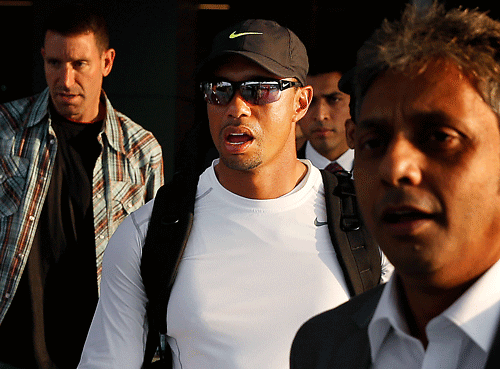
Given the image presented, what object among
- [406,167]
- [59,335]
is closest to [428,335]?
[406,167]

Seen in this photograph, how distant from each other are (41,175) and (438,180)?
11.3ft

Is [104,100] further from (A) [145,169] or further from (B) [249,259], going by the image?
(B) [249,259]

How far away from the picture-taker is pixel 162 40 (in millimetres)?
7695

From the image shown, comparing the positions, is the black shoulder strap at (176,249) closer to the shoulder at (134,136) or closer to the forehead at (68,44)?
the shoulder at (134,136)

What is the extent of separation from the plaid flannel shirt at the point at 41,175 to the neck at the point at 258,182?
155 cm

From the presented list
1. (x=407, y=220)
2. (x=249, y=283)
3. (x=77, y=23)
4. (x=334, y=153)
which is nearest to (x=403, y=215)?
(x=407, y=220)

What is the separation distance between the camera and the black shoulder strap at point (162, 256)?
2598 millimetres

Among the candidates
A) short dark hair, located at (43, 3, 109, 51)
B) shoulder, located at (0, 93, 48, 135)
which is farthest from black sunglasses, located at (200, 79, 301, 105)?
short dark hair, located at (43, 3, 109, 51)

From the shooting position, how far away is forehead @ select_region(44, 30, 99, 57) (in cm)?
471

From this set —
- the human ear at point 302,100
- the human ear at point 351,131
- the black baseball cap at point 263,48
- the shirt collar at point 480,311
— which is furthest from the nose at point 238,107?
the shirt collar at point 480,311

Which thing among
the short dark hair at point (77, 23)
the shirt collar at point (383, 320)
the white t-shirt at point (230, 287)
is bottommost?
the white t-shirt at point (230, 287)

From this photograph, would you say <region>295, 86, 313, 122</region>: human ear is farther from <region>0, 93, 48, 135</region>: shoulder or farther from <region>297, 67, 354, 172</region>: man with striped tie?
<region>0, 93, 48, 135</region>: shoulder

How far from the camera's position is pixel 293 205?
2.83 metres

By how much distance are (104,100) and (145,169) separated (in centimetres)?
71
